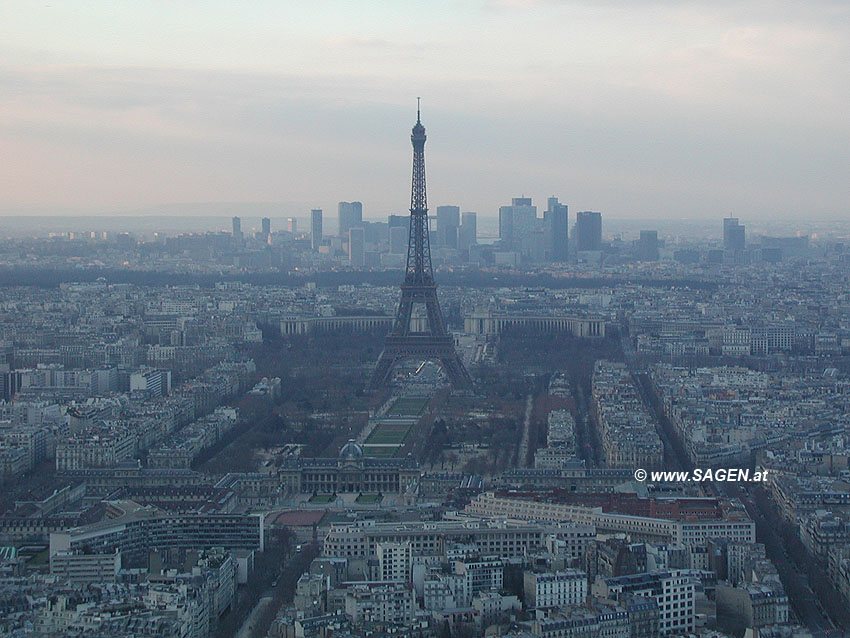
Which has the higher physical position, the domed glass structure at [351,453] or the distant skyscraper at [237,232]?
the distant skyscraper at [237,232]

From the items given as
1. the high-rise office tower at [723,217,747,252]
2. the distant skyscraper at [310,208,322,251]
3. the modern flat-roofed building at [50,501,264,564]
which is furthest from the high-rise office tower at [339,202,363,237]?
the modern flat-roofed building at [50,501,264,564]

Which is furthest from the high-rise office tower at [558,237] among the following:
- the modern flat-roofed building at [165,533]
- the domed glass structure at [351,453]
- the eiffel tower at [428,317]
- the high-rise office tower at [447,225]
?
the modern flat-roofed building at [165,533]

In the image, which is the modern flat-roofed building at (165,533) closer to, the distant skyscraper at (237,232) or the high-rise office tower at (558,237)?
the high-rise office tower at (558,237)

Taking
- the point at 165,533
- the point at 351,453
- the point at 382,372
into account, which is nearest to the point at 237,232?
the point at 382,372

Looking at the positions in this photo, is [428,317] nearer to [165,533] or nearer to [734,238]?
[165,533]

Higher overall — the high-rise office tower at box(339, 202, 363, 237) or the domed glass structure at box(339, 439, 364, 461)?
the high-rise office tower at box(339, 202, 363, 237)

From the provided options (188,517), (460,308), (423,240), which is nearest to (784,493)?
(188,517)

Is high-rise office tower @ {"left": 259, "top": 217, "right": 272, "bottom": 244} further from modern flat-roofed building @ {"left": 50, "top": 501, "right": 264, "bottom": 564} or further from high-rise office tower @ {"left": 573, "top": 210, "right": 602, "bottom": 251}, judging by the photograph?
modern flat-roofed building @ {"left": 50, "top": 501, "right": 264, "bottom": 564}
